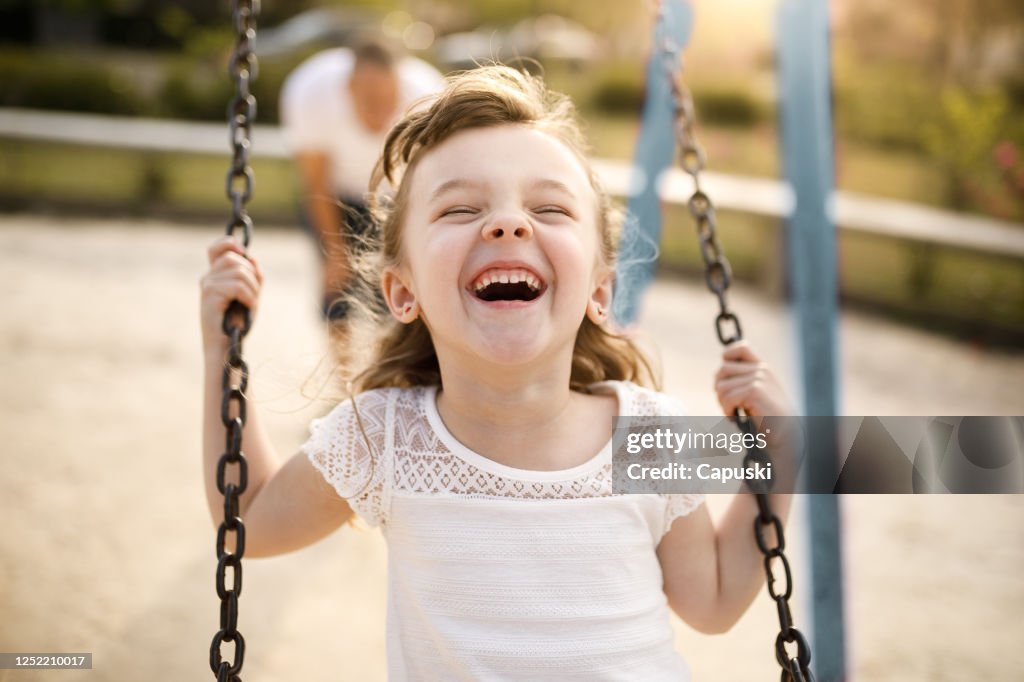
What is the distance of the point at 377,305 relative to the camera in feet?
6.23

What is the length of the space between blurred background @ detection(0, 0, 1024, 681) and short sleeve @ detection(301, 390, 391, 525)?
0.08 m

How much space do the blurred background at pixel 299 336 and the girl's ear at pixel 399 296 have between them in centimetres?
22

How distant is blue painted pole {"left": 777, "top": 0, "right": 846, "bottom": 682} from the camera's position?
238 centimetres

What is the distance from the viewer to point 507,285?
4.96ft

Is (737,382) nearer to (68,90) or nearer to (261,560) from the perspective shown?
(261,560)

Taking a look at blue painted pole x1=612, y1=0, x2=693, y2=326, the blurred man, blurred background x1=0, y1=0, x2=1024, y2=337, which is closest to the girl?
blurred background x1=0, y1=0, x2=1024, y2=337

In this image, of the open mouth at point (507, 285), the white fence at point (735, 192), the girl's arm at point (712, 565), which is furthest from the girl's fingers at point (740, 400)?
the white fence at point (735, 192)

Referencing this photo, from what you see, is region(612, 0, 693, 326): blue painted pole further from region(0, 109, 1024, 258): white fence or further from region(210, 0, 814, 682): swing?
region(210, 0, 814, 682): swing

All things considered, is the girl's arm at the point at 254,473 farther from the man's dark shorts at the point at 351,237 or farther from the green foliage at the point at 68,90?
the green foliage at the point at 68,90

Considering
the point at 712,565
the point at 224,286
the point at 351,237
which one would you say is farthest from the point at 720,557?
the point at 351,237

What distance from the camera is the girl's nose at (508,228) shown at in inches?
55.6

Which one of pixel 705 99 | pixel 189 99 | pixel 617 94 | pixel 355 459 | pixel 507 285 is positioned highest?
pixel 617 94

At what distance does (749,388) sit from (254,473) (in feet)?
2.65

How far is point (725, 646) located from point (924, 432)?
0.94m
